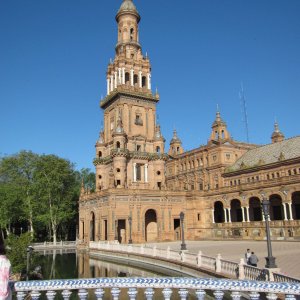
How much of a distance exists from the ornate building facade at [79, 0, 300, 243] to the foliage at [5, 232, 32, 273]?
905 inches

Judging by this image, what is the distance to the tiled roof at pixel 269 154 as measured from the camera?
50938mm

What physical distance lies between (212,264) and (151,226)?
3152 cm

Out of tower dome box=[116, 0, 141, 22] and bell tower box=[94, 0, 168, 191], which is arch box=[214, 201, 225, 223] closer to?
bell tower box=[94, 0, 168, 191]

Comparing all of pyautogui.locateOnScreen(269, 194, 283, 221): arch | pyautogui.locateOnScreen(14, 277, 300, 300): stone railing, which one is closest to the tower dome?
pyautogui.locateOnScreen(269, 194, 283, 221): arch

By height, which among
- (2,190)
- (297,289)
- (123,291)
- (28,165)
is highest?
(28,165)

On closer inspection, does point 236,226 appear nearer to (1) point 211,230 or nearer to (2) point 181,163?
(1) point 211,230

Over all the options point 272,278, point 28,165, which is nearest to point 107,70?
point 28,165

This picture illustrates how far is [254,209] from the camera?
51844 mm

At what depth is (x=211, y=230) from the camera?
52.6m

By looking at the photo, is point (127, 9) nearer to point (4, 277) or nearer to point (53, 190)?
point (53, 190)

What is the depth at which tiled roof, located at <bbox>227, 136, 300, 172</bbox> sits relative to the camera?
50.9 meters

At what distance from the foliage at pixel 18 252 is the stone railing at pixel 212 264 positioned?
10279 mm

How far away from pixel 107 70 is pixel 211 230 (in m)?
31.6

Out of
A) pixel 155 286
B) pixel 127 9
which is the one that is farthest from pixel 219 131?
pixel 155 286
